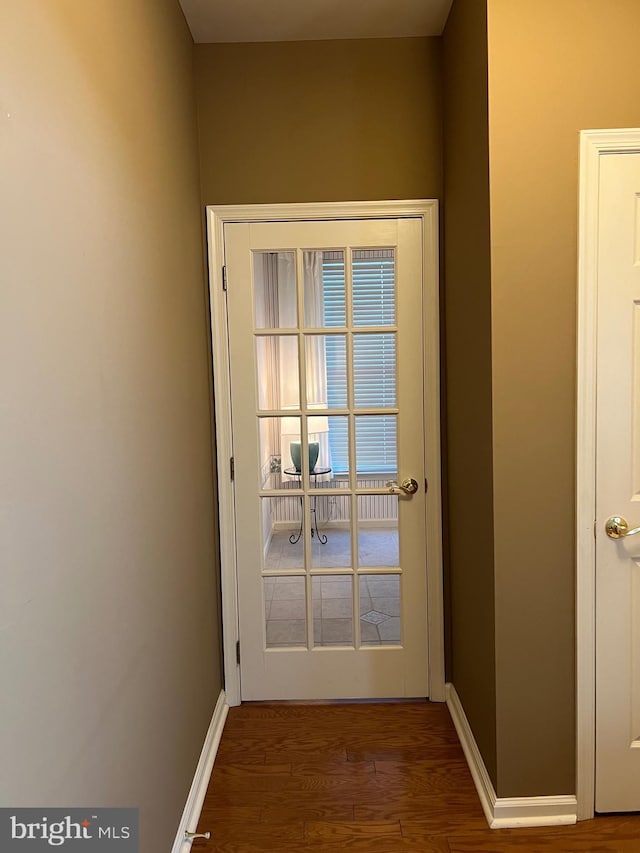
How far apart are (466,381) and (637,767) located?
1.33m

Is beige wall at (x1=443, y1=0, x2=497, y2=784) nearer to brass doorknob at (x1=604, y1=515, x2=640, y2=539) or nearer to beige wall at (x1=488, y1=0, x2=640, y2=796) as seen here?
beige wall at (x1=488, y1=0, x2=640, y2=796)

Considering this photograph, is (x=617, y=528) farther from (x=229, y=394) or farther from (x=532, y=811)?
(x=229, y=394)

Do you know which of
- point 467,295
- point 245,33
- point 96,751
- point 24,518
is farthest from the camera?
point 245,33

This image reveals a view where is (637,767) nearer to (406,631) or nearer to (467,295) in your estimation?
(406,631)

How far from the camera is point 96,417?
1214 millimetres

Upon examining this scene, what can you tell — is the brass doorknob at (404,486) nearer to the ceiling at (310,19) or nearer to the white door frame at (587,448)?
the white door frame at (587,448)

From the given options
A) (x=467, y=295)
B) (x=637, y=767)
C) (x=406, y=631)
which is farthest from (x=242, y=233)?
(x=637, y=767)

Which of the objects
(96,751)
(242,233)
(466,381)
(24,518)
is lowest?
(96,751)

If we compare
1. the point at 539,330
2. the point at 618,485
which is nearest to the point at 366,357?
the point at 539,330

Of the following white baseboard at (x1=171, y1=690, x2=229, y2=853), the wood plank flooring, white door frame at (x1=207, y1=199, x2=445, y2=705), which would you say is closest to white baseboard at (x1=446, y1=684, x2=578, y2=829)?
the wood plank flooring

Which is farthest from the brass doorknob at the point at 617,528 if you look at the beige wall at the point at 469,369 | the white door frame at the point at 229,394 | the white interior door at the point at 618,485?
the white door frame at the point at 229,394

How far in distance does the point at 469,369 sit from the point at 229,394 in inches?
38.3

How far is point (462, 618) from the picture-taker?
2340 millimetres

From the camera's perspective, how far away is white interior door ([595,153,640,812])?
1.77 meters
